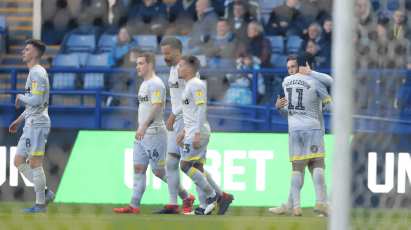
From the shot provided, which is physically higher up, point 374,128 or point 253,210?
Answer: point 374,128

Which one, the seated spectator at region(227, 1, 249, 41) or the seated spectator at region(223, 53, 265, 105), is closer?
the seated spectator at region(223, 53, 265, 105)

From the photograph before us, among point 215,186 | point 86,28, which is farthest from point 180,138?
point 86,28

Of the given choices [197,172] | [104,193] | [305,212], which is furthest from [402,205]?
[104,193]

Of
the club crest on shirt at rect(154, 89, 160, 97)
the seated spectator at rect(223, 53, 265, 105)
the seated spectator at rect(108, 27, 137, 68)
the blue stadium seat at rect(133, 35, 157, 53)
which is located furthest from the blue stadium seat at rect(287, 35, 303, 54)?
the club crest on shirt at rect(154, 89, 160, 97)

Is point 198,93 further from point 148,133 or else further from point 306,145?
point 306,145

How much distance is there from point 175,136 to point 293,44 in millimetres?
2799

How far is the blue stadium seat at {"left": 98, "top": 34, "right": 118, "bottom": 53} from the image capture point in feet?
23.6

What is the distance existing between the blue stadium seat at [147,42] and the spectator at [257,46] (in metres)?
1.10

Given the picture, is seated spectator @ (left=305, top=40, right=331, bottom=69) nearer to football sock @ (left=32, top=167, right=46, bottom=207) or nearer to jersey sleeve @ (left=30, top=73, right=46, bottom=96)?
jersey sleeve @ (left=30, top=73, right=46, bottom=96)

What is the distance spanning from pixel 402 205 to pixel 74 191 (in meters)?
3.24

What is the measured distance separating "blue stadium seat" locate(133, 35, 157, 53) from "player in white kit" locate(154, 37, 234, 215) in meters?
2.41

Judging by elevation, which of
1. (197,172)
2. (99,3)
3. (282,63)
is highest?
(99,3)

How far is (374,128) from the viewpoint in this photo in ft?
17.6

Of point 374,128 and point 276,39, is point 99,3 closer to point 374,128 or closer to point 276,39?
point 276,39
